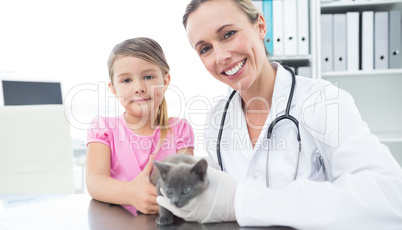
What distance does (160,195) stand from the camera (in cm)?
75

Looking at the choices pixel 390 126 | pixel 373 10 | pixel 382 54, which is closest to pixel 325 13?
pixel 373 10

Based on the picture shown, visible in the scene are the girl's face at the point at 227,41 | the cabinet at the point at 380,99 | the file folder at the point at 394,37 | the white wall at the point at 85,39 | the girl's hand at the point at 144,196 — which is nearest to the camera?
the girl's hand at the point at 144,196

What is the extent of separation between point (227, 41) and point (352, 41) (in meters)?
1.38

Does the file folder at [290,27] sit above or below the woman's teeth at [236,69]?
above

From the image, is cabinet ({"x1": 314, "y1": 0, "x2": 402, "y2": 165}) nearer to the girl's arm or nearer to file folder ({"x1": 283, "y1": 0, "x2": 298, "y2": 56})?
file folder ({"x1": 283, "y1": 0, "x2": 298, "y2": 56})

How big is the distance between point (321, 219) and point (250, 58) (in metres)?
0.59

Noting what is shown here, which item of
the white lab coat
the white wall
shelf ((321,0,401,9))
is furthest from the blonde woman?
the white wall

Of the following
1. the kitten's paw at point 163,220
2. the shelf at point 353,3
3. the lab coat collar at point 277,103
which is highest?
the shelf at point 353,3

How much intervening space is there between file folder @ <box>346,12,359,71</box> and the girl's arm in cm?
171

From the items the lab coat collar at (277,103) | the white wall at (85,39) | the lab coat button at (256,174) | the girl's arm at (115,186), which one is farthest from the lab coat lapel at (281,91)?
the white wall at (85,39)

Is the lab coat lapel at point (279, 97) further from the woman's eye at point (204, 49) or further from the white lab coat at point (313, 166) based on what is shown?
the woman's eye at point (204, 49)

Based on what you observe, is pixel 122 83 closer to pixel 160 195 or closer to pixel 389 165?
pixel 160 195

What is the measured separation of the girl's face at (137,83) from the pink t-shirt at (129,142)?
11 centimetres

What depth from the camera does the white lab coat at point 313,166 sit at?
61cm
